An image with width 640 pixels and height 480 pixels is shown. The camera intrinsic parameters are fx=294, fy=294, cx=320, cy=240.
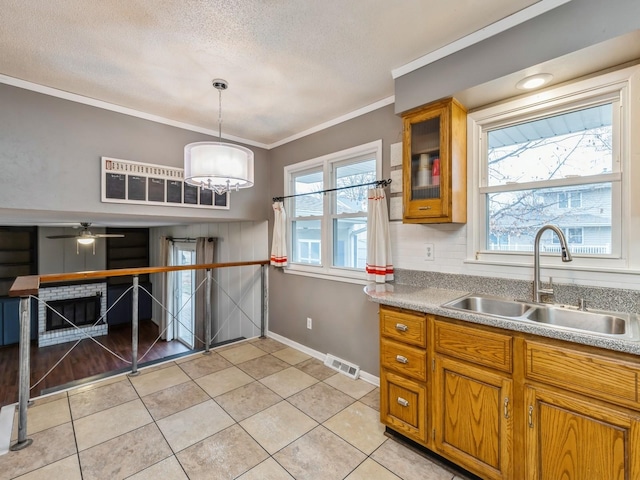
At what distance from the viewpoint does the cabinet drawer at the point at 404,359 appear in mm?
1739

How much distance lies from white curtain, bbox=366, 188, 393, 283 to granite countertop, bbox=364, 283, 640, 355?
12 centimetres

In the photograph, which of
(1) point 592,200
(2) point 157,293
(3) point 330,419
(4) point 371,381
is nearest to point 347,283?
(4) point 371,381

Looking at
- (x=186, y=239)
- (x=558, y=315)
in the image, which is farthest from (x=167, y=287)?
(x=558, y=315)

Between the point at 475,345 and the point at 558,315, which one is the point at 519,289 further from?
the point at 475,345

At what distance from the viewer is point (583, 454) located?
1.23 metres

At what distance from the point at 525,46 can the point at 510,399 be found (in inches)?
71.5

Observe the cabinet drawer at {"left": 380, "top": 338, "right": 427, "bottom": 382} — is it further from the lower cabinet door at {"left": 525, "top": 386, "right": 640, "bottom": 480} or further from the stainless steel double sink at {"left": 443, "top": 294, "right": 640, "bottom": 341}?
the lower cabinet door at {"left": 525, "top": 386, "right": 640, "bottom": 480}

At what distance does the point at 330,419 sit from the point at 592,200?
2176mm

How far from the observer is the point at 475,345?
4.99 feet

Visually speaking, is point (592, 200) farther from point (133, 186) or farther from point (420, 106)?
point (133, 186)

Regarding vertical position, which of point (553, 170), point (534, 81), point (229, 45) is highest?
point (229, 45)

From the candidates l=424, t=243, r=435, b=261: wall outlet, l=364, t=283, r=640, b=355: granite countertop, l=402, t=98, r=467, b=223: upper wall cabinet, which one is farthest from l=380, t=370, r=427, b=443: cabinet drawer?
l=402, t=98, r=467, b=223: upper wall cabinet

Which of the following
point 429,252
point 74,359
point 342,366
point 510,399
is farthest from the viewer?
point 74,359

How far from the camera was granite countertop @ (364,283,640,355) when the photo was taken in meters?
1.15
